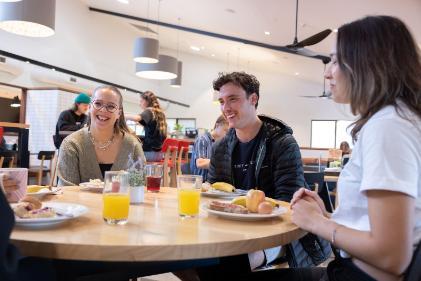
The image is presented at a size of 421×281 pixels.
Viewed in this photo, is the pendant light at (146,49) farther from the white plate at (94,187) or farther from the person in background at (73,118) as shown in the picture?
the white plate at (94,187)

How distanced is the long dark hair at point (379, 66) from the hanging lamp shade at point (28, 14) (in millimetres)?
3466

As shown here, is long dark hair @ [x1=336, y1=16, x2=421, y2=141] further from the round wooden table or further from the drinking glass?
the drinking glass

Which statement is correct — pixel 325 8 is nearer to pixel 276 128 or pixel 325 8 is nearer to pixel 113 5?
pixel 276 128

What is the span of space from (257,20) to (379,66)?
23.5ft

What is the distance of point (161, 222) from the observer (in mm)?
1058

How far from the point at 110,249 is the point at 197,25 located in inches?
378

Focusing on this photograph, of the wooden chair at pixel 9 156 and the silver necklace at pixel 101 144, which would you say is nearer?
the silver necklace at pixel 101 144

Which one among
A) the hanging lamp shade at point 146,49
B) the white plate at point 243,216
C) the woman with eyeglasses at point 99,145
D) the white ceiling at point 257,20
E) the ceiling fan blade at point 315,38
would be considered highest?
the white ceiling at point 257,20

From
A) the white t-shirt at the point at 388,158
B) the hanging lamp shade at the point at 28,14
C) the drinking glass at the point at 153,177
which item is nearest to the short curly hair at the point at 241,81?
the drinking glass at the point at 153,177

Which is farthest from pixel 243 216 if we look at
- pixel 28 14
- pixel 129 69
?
pixel 129 69

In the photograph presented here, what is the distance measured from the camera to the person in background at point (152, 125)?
14.7ft

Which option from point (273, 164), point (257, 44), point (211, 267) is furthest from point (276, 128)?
point (257, 44)

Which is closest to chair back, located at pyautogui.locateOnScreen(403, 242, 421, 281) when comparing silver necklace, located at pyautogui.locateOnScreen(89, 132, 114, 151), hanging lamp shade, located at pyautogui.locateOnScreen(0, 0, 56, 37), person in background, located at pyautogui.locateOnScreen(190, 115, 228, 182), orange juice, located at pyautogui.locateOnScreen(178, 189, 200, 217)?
orange juice, located at pyautogui.locateOnScreen(178, 189, 200, 217)

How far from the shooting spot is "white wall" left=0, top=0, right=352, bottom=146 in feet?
30.8
